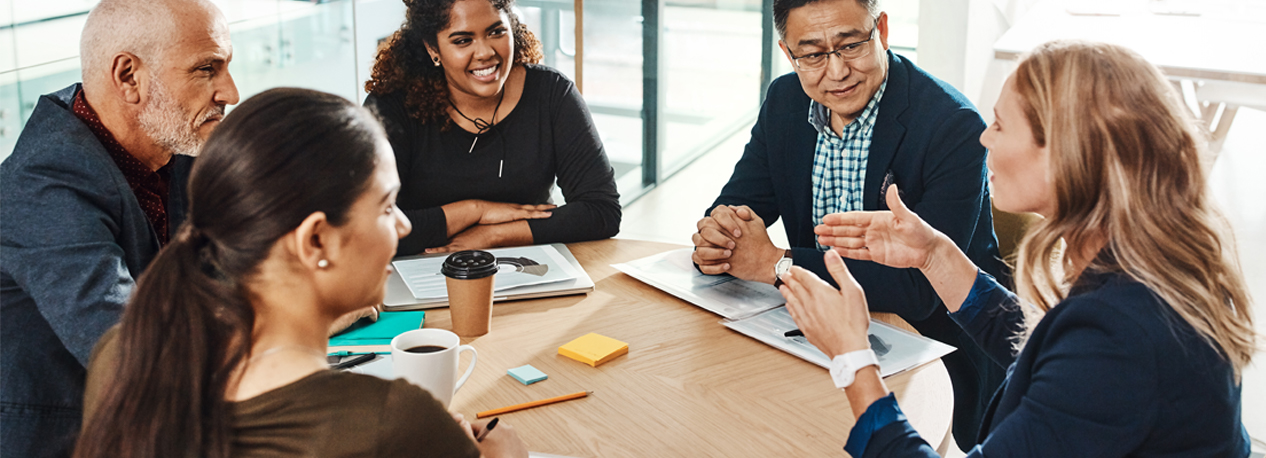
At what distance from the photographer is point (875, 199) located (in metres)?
1.99

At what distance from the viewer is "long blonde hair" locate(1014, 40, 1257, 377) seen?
1.07 m

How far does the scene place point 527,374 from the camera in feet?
4.53

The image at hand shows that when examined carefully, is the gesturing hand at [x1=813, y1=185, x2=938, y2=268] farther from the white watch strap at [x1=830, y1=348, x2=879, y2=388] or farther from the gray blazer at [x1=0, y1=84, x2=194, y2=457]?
the gray blazer at [x1=0, y1=84, x2=194, y2=457]

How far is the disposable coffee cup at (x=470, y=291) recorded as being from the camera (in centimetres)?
150

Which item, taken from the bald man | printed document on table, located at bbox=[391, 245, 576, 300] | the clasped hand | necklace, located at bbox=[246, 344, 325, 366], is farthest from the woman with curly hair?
necklace, located at bbox=[246, 344, 325, 366]

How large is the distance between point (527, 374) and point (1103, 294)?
0.80m

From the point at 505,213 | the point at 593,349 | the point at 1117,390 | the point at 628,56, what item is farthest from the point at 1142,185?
the point at 628,56

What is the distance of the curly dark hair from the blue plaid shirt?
2.96 feet

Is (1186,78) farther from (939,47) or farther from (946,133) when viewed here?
(946,133)

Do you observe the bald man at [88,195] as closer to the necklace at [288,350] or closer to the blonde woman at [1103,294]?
the necklace at [288,350]

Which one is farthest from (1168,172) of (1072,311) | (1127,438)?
(1127,438)

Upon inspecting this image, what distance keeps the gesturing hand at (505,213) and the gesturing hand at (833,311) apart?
38.4 inches

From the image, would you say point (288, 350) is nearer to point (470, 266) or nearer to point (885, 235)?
point (470, 266)

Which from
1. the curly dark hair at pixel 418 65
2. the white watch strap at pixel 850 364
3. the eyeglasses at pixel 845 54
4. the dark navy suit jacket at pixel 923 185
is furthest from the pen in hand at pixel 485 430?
the curly dark hair at pixel 418 65
